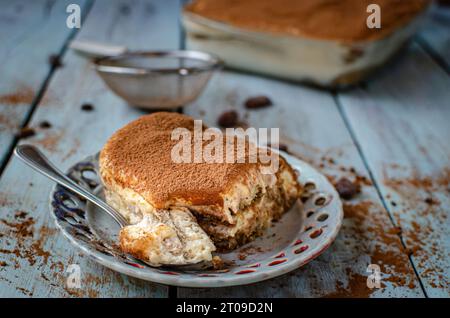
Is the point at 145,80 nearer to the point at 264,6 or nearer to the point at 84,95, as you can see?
the point at 84,95

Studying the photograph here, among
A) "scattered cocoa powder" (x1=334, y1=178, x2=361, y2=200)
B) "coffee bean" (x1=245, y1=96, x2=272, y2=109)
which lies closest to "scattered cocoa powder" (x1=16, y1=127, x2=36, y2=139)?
"coffee bean" (x1=245, y1=96, x2=272, y2=109)

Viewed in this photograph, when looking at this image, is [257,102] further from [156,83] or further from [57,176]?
[57,176]

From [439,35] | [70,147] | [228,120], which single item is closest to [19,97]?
[70,147]

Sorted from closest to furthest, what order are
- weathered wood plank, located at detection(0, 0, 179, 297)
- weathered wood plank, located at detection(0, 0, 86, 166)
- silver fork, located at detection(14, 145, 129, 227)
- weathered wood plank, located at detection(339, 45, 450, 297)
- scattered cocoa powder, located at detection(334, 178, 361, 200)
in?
1. weathered wood plank, located at detection(0, 0, 179, 297)
2. silver fork, located at detection(14, 145, 129, 227)
3. weathered wood plank, located at detection(339, 45, 450, 297)
4. scattered cocoa powder, located at detection(334, 178, 361, 200)
5. weathered wood plank, located at detection(0, 0, 86, 166)

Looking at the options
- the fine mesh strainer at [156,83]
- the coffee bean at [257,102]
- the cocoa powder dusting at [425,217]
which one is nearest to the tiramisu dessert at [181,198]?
the cocoa powder dusting at [425,217]

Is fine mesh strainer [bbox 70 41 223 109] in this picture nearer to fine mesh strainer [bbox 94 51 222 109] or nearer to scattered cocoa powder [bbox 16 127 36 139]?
fine mesh strainer [bbox 94 51 222 109]

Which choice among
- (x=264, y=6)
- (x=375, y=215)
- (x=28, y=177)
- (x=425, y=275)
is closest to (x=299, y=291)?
(x=425, y=275)
